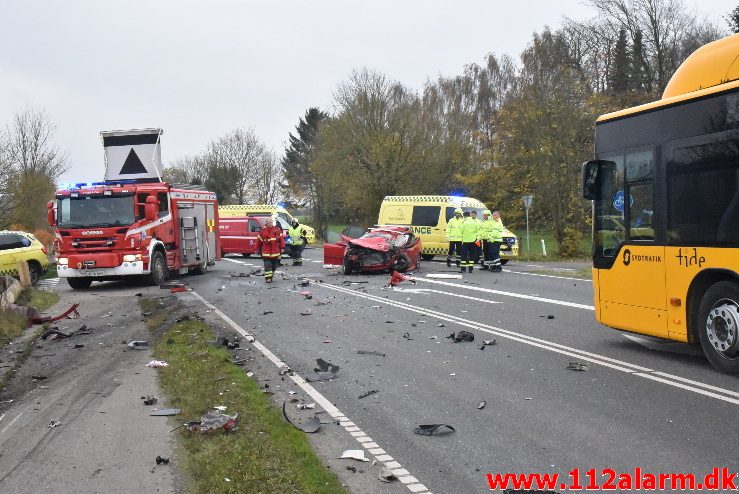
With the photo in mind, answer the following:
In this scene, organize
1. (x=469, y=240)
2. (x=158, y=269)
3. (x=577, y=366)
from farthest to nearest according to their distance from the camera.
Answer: (x=469, y=240), (x=158, y=269), (x=577, y=366)

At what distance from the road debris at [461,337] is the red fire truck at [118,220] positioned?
11560mm

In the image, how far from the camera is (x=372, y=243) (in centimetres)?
2108

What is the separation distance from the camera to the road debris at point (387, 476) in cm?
474

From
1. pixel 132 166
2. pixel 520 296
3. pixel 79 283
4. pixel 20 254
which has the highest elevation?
pixel 132 166

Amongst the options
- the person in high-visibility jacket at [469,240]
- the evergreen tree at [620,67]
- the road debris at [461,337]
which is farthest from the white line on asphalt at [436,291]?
the evergreen tree at [620,67]

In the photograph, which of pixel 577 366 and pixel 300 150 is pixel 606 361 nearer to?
pixel 577 366

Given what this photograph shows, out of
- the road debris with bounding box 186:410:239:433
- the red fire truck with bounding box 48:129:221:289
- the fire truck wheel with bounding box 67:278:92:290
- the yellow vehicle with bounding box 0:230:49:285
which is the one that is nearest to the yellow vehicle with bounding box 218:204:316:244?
the yellow vehicle with bounding box 0:230:49:285

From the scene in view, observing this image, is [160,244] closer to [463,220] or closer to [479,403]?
[463,220]

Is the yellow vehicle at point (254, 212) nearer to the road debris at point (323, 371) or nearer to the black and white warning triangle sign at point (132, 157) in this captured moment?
the black and white warning triangle sign at point (132, 157)

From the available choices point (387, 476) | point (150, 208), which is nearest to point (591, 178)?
point (387, 476)

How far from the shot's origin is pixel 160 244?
20.1m

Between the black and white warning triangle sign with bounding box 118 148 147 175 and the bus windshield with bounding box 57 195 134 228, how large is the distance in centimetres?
201

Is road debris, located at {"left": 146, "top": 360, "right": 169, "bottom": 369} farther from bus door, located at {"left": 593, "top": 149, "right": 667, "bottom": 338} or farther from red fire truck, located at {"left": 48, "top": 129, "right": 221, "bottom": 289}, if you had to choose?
red fire truck, located at {"left": 48, "top": 129, "right": 221, "bottom": 289}

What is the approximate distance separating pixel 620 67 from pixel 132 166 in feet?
110
